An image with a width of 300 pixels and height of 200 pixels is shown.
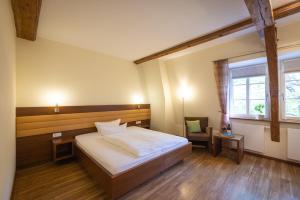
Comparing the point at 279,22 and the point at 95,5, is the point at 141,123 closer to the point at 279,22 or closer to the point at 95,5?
the point at 95,5

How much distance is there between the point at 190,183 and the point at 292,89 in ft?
9.24

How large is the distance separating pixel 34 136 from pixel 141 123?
108 inches

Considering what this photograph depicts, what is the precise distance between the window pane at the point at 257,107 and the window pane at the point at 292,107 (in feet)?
1.24

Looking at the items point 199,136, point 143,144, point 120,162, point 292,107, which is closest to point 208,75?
point 199,136

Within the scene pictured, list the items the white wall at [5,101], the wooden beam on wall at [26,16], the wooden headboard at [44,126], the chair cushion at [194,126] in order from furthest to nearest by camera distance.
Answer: the chair cushion at [194,126] → the wooden headboard at [44,126] → the wooden beam on wall at [26,16] → the white wall at [5,101]

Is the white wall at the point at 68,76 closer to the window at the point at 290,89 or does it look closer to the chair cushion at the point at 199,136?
the chair cushion at the point at 199,136

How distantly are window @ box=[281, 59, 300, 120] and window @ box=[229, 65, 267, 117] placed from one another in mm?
329

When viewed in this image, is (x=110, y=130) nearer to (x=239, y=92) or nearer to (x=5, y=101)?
(x=5, y=101)

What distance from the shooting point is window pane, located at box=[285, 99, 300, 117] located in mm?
2809

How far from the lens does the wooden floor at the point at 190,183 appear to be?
195 cm

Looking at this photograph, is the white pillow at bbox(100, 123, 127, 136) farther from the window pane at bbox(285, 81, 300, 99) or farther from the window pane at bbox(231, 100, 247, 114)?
the window pane at bbox(285, 81, 300, 99)

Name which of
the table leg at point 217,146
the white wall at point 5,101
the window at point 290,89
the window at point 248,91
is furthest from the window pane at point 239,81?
the white wall at point 5,101

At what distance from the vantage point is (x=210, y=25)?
245 cm

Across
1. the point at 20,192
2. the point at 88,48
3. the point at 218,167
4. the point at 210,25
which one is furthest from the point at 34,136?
the point at 210,25
